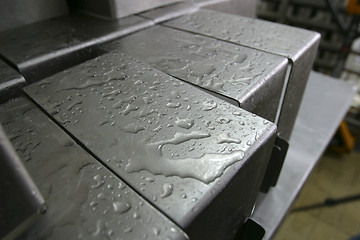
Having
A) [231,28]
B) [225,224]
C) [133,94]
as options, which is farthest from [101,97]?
[231,28]

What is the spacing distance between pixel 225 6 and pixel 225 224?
1.14m

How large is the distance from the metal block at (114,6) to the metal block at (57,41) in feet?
0.12

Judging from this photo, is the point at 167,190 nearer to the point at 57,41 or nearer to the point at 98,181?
the point at 98,181

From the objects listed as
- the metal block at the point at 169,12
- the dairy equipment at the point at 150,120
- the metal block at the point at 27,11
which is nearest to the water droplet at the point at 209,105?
the dairy equipment at the point at 150,120

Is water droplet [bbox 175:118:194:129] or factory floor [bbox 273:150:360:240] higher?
water droplet [bbox 175:118:194:129]

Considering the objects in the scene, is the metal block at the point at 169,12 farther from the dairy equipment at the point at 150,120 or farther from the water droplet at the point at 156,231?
the water droplet at the point at 156,231

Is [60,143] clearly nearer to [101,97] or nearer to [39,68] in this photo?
[101,97]

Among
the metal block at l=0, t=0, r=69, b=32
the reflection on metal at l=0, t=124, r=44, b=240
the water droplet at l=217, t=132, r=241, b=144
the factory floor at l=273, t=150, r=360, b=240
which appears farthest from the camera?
the factory floor at l=273, t=150, r=360, b=240

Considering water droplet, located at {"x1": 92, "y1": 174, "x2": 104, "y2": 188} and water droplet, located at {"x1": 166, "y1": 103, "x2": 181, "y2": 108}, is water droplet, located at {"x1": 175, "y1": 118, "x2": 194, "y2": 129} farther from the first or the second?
water droplet, located at {"x1": 92, "y1": 174, "x2": 104, "y2": 188}

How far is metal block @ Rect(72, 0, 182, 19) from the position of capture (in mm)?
1078

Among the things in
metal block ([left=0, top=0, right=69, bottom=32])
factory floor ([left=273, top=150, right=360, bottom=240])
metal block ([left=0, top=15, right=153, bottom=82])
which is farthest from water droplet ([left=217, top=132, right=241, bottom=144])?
factory floor ([left=273, top=150, right=360, bottom=240])

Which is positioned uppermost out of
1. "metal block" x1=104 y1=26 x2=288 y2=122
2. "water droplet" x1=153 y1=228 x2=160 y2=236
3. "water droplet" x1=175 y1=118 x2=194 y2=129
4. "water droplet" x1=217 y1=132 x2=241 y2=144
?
"metal block" x1=104 y1=26 x2=288 y2=122

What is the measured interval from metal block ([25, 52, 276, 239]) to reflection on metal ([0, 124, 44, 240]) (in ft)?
0.44

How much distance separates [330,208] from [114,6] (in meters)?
2.17
